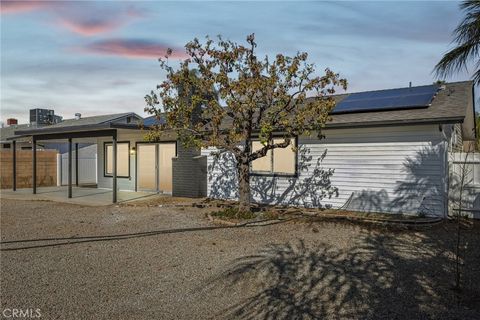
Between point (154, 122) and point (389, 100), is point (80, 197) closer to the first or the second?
point (154, 122)

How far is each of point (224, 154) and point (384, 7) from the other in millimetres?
7002

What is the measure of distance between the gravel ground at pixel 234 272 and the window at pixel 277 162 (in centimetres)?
347

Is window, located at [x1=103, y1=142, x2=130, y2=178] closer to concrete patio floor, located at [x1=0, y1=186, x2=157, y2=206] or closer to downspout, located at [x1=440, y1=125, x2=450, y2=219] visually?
concrete patio floor, located at [x1=0, y1=186, x2=157, y2=206]

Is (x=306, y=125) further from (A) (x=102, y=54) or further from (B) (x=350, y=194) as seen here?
(A) (x=102, y=54)

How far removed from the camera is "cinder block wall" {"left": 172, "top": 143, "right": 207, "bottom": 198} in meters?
14.9

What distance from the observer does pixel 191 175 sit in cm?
1495

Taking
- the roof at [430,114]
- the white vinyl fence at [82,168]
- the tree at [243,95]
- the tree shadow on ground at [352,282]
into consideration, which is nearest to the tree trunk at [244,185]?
the tree at [243,95]

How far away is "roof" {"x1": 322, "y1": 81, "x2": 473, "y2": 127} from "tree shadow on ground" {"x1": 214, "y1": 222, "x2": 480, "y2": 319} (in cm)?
330

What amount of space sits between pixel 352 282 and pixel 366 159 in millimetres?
6327

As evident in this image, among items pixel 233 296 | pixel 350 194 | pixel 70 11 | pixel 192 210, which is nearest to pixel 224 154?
pixel 192 210

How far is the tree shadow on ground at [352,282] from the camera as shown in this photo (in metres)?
4.21

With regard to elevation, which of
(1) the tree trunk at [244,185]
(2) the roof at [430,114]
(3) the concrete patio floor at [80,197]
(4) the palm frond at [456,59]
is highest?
(4) the palm frond at [456,59]

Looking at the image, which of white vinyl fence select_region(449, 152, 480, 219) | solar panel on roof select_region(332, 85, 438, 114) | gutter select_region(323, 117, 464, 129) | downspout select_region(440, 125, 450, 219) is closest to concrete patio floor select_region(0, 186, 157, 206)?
gutter select_region(323, 117, 464, 129)

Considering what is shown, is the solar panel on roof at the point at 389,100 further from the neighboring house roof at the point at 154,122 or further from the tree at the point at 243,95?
the neighboring house roof at the point at 154,122
